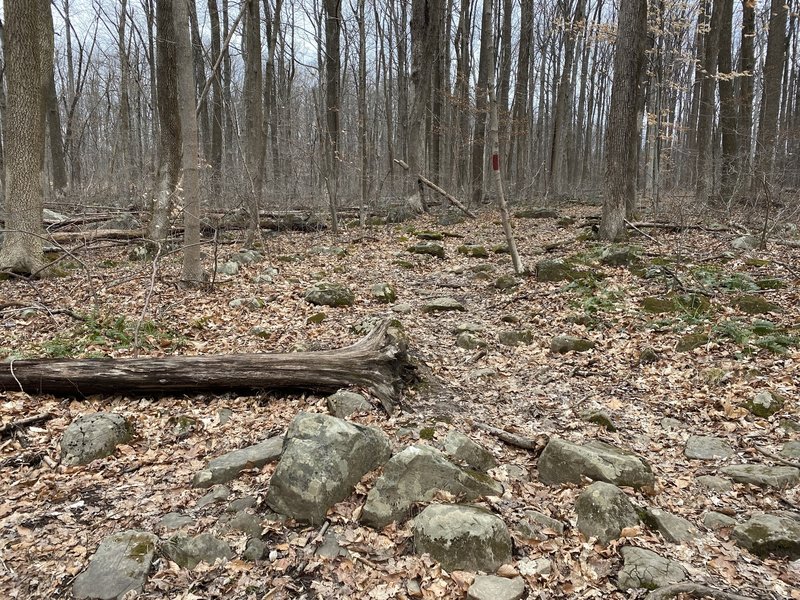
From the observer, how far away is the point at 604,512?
3.30 m

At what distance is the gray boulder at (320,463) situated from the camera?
337 cm

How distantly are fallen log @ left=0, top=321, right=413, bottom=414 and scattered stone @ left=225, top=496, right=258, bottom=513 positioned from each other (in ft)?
4.96

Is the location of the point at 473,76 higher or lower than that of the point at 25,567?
higher

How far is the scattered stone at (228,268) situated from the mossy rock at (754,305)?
8.01 meters

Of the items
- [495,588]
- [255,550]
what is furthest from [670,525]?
[255,550]

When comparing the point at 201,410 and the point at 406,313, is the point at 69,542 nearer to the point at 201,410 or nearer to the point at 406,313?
the point at 201,410

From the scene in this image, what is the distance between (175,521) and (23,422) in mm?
→ 1981

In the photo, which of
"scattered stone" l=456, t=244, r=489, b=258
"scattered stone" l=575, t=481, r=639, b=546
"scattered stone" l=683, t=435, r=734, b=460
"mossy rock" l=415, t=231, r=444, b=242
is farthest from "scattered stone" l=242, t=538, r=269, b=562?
"mossy rock" l=415, t=231, r=444, b=242

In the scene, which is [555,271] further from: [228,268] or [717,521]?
[228,268]

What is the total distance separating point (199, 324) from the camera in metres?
6.75

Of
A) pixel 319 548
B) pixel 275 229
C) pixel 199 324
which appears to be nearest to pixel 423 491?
pixel 319 548

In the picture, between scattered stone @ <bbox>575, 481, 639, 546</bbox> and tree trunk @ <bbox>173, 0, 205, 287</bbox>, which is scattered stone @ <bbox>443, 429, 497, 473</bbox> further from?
tree trunk @ <bbox>173, 0, 205, 287</bbox>

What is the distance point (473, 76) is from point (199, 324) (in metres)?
21.9

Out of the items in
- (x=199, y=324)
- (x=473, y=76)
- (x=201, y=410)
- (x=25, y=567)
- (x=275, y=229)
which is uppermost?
(x=473, y=76)
